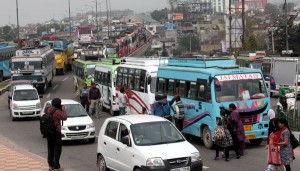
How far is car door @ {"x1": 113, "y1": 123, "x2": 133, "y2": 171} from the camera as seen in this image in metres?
13.4

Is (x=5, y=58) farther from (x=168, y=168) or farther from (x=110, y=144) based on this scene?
(x=168, y=168)

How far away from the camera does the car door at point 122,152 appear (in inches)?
528

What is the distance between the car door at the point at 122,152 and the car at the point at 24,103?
17.1 m

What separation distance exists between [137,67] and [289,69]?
50.9ft

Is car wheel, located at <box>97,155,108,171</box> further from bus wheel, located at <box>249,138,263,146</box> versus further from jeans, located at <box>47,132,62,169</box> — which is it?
bus wheel, located at <box>249,138,263,146</box>

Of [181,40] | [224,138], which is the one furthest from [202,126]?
[181,40]

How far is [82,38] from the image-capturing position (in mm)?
134125

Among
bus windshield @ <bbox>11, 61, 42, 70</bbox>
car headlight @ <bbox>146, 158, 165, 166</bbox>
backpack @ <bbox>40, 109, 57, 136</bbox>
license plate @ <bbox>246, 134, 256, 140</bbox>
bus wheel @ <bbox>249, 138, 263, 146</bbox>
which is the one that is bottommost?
bus wheel @ <bbox>249, 138, 263, 146</bbox>

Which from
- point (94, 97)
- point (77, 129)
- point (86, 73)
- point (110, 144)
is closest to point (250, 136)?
point (110, 144)

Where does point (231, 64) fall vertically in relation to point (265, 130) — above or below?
above

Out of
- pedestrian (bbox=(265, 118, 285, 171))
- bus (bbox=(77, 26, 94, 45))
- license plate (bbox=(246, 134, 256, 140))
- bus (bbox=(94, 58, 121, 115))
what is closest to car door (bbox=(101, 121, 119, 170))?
pedestrian (bbox=(265, 118, 285, 171))

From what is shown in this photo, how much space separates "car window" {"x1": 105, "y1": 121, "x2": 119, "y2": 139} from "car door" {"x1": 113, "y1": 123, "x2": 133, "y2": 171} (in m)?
A: 0.21

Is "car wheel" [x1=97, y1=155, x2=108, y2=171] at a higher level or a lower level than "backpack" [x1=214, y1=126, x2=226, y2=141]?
lower

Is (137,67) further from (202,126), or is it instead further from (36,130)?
(202,126)
